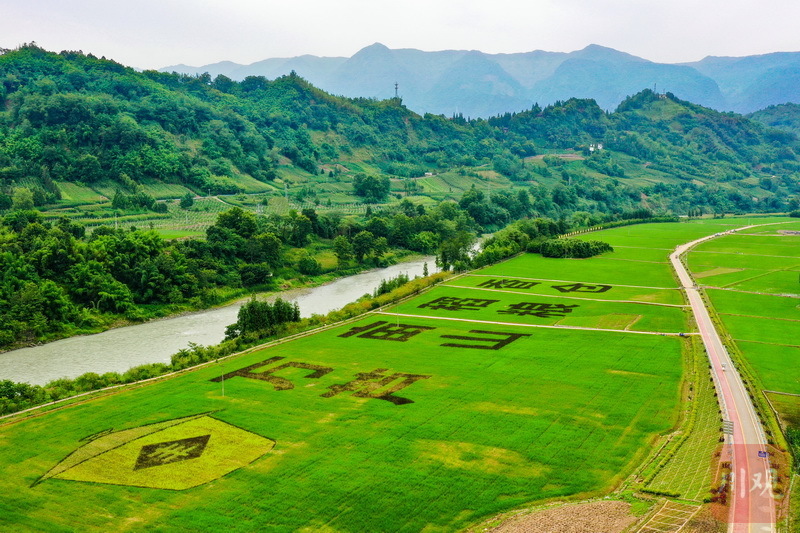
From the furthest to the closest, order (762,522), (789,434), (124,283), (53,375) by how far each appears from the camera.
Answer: (124,283) < (53,375) < (789,434) < (762,522)

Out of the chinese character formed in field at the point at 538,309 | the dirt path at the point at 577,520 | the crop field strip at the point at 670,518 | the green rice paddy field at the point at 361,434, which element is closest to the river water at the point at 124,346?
the green rice paddy field at the point at 361,434

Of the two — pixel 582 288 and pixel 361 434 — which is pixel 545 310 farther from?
pixel 361 434

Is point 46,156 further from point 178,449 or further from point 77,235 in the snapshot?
point 178,449

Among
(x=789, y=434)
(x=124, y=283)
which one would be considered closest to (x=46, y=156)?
(x=124, y=283)

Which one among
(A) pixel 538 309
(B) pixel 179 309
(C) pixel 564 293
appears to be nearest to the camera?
(A) pixel 538 309

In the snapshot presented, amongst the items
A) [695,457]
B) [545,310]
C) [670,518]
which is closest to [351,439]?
[670,518]

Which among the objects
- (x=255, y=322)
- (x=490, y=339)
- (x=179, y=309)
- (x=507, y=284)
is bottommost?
(x=490, y=339)

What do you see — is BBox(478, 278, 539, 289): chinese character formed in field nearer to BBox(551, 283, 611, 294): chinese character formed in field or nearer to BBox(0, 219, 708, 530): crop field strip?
BBox(551, 283, 611, 294): chinese character formed in field

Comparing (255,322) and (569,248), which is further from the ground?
(569,248)

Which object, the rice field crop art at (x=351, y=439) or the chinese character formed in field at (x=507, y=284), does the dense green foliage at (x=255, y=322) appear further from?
the chinese character formed in field at (x=507, y=284)
